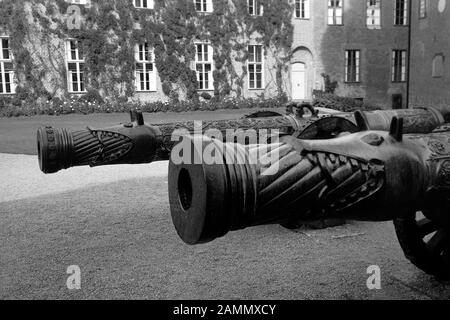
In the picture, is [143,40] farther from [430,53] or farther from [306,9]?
[430,53]

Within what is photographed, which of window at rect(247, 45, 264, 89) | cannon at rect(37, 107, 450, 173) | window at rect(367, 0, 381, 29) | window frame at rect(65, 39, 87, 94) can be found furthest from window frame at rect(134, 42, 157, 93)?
cannon at rect(37, 107, 450, 173)

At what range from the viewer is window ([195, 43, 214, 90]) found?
2323cm

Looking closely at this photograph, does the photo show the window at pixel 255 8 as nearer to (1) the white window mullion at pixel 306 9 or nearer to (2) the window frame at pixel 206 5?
(2) the window frame at pixel 206 5

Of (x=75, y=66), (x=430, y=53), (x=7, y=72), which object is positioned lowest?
(x=7, y=72)

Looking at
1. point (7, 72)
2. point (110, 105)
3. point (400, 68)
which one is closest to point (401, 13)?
point (400, 68)

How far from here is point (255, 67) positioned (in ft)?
80.3

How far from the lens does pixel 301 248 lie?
172 inches

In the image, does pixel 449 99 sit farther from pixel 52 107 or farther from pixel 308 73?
pixel 52 107

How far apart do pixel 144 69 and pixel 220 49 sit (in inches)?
147

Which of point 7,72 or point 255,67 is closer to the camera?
point 7,72

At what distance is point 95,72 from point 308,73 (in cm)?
1063

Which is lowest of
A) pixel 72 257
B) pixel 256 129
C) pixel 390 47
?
pixel 72 257
